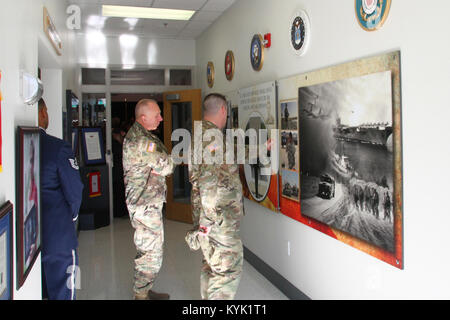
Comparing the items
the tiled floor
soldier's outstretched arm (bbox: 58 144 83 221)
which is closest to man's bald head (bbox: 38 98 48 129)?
soldier's outstretched arm (bbox: 58 144 83 221)

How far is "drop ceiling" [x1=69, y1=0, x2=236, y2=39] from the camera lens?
4965 mm

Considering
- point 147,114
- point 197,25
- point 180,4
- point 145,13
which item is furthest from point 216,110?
point 197,25

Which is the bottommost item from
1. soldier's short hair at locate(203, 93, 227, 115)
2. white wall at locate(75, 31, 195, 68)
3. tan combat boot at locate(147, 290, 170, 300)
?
tan combat boot at locate(147, 290, 170, 300)

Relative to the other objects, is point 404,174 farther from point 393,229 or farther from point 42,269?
point 42,269

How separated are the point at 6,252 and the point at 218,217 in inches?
62.1

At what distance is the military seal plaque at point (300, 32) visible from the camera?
308 cm

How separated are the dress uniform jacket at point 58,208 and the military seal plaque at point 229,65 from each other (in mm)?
2969

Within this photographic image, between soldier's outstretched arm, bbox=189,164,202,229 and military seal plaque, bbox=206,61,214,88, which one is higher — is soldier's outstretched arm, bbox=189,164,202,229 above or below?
below

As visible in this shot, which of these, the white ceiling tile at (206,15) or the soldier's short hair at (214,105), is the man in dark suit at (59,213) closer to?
the soldier's short hair at (214,105)

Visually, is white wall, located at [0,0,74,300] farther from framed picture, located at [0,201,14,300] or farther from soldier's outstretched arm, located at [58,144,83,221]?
soldier's outstretched arm, located at [58,144,83,221]

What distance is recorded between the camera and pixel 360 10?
2.41m

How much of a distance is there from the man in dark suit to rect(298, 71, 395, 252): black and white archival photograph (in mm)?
1717

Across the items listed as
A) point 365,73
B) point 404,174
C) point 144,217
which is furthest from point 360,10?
point 144,217

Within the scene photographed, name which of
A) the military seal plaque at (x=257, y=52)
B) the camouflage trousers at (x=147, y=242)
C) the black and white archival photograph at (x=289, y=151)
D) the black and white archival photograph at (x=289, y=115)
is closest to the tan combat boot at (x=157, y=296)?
the camouflage trousers at (x=147, y=242)
